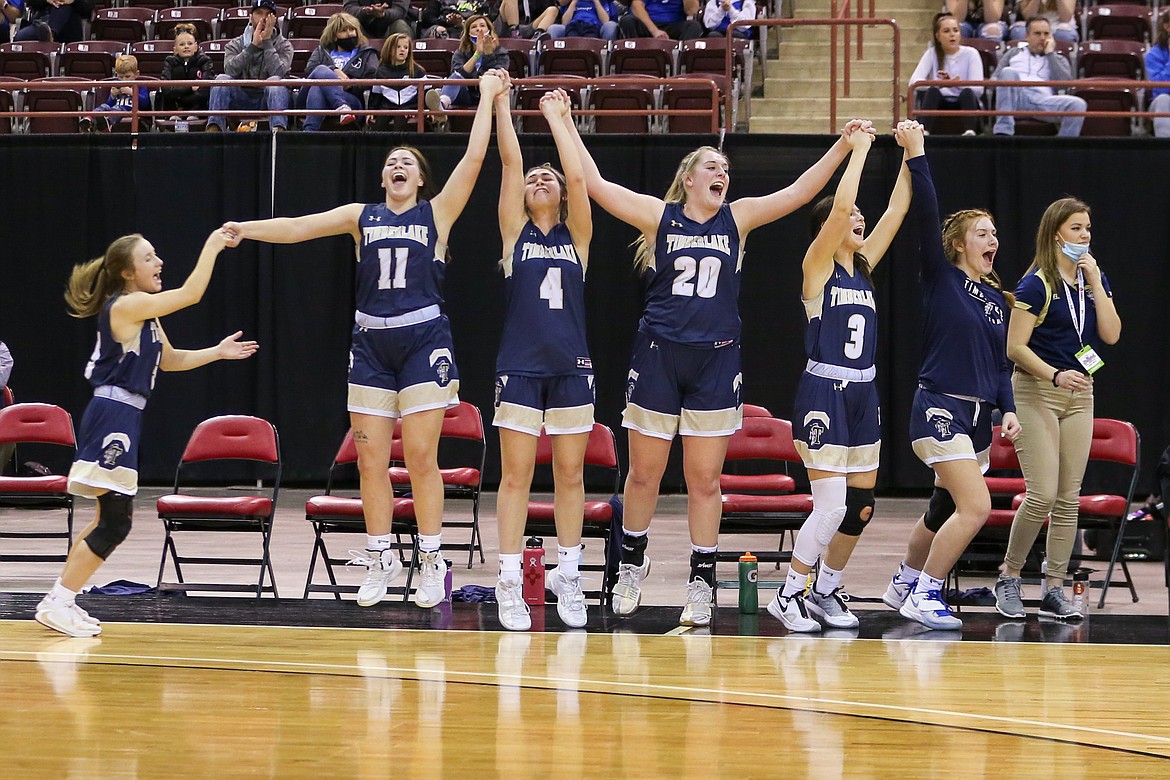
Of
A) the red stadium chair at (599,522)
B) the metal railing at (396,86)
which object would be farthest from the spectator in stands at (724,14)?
the red stadium chair at (599,522)

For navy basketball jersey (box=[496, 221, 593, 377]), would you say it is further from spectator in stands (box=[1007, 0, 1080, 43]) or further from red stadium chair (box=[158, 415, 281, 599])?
spectator in stands (box=[1007, 0, 1080, 43])

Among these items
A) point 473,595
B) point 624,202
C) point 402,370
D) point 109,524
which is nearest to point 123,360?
point 109,524

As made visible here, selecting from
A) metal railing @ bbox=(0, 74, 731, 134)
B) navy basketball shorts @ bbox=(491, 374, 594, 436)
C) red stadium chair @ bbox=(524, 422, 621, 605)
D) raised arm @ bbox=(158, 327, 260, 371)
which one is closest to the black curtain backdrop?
metal railing @ bbox=(0, 74, 731, 134)

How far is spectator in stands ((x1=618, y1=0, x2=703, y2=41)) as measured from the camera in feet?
40.1

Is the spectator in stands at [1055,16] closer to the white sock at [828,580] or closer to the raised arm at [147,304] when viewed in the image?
the white sock at [828,580]

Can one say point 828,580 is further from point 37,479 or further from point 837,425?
point 37,479

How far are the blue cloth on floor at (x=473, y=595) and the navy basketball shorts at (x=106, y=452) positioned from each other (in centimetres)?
169

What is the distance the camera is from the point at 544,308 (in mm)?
6117

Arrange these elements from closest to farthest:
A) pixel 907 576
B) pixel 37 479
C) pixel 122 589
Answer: pixel 907 576, pixel 122 589, pixel 37 479

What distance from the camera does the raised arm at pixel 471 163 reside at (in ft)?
20.8

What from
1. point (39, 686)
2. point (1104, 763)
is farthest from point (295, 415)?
point (1104, 763)

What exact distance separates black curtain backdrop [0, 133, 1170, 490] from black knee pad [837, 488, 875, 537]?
15.9 ft

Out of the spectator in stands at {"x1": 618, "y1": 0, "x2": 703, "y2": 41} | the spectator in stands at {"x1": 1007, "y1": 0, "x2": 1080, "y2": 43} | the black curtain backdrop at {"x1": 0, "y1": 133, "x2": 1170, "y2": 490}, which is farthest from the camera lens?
the spectator in stands at {"x1": 618, "y1": 0, "x2": 703, "y2": 41}

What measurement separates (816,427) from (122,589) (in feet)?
11.8
